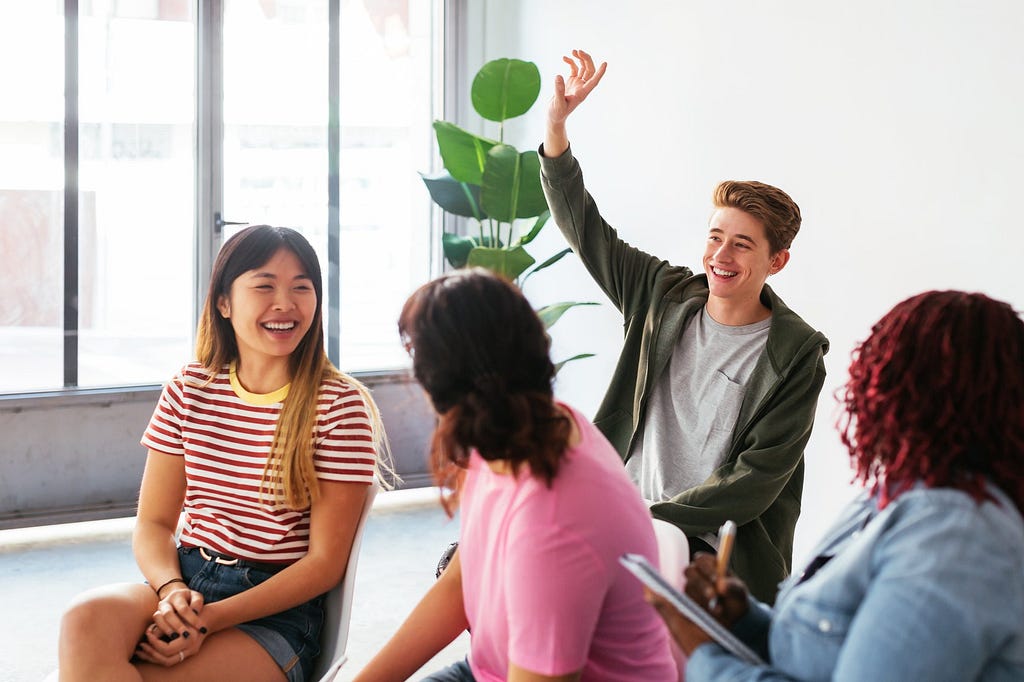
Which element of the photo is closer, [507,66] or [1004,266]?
[1004,266]

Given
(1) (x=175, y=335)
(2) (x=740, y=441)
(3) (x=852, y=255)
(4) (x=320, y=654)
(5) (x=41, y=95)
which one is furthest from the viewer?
(1) (x=175, y=335)

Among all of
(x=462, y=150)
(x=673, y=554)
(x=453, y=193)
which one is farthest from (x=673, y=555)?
(x=453, y=193)

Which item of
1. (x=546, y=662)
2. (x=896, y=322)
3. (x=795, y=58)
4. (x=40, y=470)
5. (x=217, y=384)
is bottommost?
(x=40, y=470)

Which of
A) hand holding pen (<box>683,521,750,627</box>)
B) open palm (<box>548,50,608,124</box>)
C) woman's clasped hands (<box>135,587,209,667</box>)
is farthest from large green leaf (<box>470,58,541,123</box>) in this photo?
hand holding pen (<box>683,521,750,627</box>)

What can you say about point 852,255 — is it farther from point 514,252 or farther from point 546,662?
point 546,662

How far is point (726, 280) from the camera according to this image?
7.55 ft

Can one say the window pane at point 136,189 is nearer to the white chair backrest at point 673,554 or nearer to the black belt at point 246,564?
the black belt at point 246,564

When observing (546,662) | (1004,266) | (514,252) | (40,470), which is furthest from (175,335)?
(546,662)

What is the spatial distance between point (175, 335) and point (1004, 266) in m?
3.20

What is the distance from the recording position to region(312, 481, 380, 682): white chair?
1764 mm

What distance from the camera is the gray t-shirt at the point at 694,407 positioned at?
230 centimetres

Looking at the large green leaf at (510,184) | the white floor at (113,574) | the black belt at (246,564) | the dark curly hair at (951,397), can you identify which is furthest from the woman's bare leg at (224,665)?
the large green leaf at (510,184)

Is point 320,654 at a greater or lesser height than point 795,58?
lesser

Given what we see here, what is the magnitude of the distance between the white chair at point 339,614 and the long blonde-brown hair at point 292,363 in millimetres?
99
